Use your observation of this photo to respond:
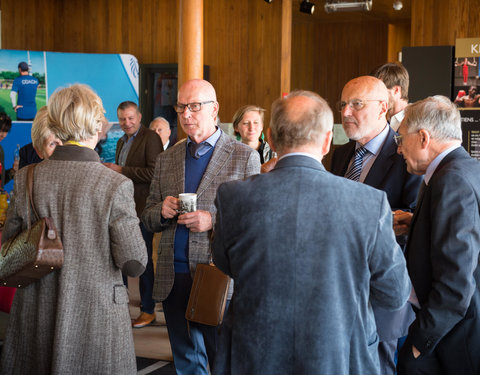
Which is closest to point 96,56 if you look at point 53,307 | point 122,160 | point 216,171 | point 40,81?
point 40,81

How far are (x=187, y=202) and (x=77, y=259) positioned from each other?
2.15 ft

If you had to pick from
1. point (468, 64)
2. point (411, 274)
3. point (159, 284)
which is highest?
point (468, 64)

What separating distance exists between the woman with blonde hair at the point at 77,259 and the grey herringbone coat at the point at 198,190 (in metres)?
0.61

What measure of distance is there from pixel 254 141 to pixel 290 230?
11.5 feet

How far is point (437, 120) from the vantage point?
2275 mm

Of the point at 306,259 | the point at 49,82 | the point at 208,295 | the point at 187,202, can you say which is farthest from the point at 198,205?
the point at 49,82

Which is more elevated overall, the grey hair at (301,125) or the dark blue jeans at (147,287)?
the grey hair at (301,125)

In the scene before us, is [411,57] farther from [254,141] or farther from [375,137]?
[375,137]

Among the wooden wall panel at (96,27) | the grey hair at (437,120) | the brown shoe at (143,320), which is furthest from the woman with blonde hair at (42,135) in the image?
the wooden wall panel at (96,27)

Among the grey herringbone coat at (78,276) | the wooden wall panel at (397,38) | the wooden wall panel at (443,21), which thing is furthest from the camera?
the wooden wall panel at (397,38)

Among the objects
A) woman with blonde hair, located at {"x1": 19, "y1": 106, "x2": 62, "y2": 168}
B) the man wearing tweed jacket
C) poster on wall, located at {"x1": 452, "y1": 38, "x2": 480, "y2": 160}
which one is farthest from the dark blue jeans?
poster on wall, located at {"x1": 452, "y1": 38, "x2": 480, "y2": 160}

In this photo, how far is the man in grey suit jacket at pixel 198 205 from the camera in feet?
9.60

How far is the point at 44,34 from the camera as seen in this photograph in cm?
1102

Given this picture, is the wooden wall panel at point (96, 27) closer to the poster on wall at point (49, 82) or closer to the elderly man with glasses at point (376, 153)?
the poster on wall at point (49, 82)
